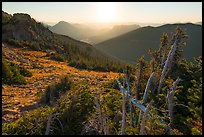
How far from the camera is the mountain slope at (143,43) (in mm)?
89750

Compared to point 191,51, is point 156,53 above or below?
above

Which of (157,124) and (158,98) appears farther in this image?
(158,98)

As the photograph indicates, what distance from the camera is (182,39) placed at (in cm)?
1075

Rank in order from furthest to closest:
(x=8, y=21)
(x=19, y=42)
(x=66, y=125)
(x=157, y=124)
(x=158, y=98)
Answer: (x=8, y=21) → (x=19, y=42) → (x=158, y=98) → (x=66, y=125) → (x=157, y=124)

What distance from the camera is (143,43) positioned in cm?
10294

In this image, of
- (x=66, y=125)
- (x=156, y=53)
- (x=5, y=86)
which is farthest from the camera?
(x=5, y=86)

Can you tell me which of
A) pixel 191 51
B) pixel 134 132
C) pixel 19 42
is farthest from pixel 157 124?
pixel 191 51

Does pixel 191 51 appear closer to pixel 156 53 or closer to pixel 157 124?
pixel 156 53

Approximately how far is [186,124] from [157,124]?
0.88m

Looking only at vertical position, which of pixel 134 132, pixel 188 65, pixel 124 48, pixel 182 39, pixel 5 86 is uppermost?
pixel 182 39

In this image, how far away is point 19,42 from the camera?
27.3 m

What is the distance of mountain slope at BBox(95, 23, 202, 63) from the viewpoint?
89.8 m

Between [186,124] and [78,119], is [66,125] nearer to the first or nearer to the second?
[78,119]

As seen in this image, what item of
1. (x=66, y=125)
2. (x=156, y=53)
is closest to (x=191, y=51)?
(x=156, y=53)
